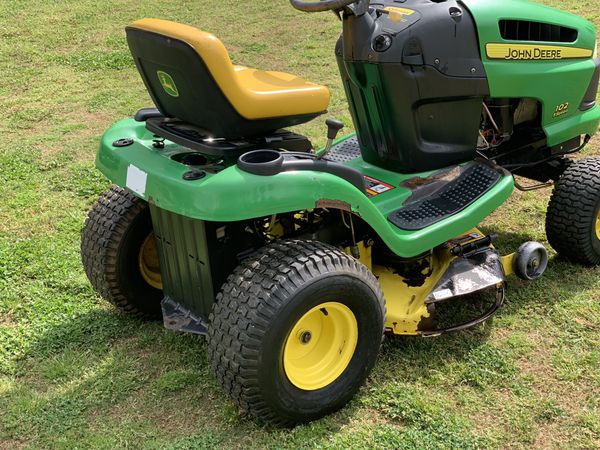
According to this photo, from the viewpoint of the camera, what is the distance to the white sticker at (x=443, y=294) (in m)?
3.14

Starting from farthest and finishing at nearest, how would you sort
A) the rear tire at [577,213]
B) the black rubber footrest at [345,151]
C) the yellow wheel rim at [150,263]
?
the black rubber footrest at [345,151], the rear tire at [577,213], the yellow wheel rim at [150,263]

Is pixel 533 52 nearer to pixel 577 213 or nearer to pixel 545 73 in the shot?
pixel 545 73

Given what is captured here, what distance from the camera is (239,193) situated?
2.45m

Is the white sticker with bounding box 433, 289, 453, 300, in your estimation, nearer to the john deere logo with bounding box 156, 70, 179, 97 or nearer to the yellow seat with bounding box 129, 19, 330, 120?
the yellow seat with bounding box 129, 19, 330, 120

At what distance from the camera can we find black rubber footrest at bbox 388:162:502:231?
3184 millimetres

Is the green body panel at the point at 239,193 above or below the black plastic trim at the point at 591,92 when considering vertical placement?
above

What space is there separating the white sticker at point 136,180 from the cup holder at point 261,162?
414mm

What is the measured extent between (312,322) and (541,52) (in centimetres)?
187

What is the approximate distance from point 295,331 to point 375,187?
1008 millimetres

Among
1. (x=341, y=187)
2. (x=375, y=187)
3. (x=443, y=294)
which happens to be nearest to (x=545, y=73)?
(x=375, y=187)

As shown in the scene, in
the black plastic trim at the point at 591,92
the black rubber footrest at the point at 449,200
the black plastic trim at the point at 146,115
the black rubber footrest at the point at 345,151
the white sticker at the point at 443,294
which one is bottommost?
the white sticker at the point at 443,294

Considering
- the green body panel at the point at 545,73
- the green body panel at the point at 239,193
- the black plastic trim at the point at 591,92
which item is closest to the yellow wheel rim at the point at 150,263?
the green body panel at the point at 239,193

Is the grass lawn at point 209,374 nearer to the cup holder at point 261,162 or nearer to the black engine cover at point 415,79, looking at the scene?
the black engine cover at point 415,79

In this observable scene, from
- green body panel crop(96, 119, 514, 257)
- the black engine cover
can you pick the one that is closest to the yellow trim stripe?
the black engine cover
